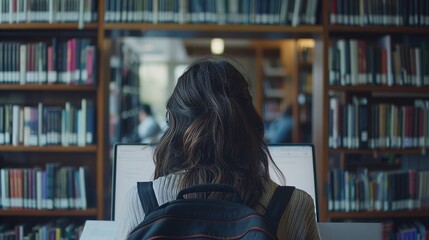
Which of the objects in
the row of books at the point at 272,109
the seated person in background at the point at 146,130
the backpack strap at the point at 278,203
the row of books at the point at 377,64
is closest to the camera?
the backpack strap at the point at 278,203

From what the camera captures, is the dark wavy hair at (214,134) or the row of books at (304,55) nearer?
the dark wavy hair at (214,134)

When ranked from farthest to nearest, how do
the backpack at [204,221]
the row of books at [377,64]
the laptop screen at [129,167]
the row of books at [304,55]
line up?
the row of books at [304,55]
the row of books at [377,64]
the laptop screen at [129,167]
the backpack at [204,221]

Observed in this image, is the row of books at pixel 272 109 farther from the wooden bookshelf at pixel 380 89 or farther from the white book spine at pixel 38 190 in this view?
the white book spine at pixel 38 190

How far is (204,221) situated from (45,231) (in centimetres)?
227

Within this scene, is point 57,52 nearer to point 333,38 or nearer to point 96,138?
point 96,138

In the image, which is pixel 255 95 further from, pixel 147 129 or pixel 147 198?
pixel 147 129

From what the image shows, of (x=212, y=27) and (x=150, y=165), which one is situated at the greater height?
(x=212, y=27)

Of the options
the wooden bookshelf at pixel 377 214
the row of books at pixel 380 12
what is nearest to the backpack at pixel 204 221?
the wooden bookshelf at pixel 377 214

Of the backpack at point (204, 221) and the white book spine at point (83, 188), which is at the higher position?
the backpack at point (204, 221)

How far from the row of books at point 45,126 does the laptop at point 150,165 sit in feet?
4.70

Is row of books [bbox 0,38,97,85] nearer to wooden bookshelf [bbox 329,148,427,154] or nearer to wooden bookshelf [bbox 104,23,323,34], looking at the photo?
wooden bookshelf [bbox 104,23,323,34]

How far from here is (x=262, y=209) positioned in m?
1.24

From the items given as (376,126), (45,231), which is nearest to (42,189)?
(45,231)

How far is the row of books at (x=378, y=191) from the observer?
10.6 feet
